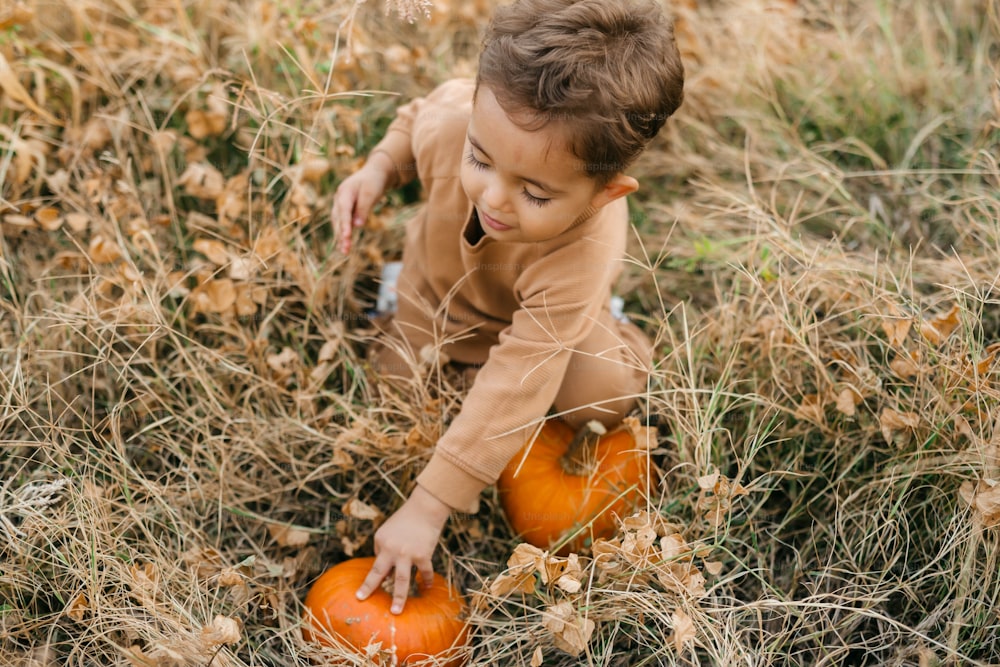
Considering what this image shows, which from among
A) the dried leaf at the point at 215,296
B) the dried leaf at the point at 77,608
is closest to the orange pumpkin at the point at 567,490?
the dried leaf at the point at 215,296

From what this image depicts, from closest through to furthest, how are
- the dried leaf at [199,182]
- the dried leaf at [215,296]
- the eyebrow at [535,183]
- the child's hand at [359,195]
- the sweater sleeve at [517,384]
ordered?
the eyebrow at [535,183]
the sweater sleeve at [517,384]
the dried leaf at [215,296]
the child's hand at [359,195]
the dried leaf at [199,182]

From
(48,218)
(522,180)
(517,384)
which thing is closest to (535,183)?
(522,180)

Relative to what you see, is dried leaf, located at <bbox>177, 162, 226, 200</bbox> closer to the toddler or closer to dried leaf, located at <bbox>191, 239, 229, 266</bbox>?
dried leaf, located at <bbox>191, 239, 229, 266</bbox>

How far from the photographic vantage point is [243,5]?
9.80ft

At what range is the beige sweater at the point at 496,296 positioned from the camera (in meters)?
1.89

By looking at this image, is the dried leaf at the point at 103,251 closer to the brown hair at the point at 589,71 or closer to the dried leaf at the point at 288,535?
the dried leaf at the point at 288,535

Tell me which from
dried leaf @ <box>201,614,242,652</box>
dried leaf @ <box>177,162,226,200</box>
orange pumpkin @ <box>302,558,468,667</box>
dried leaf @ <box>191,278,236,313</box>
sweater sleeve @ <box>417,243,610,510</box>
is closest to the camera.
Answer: dried leaf @ <box>201,614,242,652</box>

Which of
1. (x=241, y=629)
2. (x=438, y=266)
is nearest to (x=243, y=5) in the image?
(x=438, y=266)

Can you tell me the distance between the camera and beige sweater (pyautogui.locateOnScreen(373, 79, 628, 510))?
1888mm

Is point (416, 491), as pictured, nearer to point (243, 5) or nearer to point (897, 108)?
point (243, 5)

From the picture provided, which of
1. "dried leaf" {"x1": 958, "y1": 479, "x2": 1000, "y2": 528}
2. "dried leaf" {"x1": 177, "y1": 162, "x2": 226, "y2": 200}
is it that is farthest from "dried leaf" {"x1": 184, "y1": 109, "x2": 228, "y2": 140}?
"dried leaf" {"x1": 958, "y1": 479, "x2": 1000, "y2": 528}

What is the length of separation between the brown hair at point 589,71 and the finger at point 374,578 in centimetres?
94

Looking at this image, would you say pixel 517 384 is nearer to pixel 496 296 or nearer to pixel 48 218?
pixel 496 296

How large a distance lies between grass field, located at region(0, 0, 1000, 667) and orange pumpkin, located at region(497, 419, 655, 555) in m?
0.07
